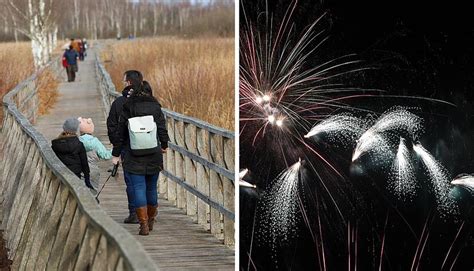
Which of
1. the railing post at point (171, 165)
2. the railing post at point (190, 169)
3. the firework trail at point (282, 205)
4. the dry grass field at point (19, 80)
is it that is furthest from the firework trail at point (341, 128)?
the dry grass field at point (19, 80)

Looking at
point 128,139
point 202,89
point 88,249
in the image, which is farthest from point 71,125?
point 202,89

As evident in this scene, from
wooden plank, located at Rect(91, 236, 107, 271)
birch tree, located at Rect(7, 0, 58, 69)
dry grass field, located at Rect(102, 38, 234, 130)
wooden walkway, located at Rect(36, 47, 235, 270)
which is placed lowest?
birch tree, located at Rect(7, 0, 58, 69)

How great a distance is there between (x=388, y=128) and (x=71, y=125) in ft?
6.01

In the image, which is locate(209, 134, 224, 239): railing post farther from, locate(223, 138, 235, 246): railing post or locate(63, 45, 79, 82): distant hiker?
locate(63, 45, 79, 82): distant hiker

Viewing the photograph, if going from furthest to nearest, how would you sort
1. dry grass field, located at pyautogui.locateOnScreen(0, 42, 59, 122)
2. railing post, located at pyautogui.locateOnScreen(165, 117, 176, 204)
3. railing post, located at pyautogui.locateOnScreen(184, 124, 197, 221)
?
1. dry grass field, located at pyautogui.locateOnScreen(0, 42, 59, 122)
2. railing post, located at pyautogui.locateOnScreen(165, 117, 176, 204)
3. railing post, located at pyautogui.locateOnScreen(184, 124, 197, 221)

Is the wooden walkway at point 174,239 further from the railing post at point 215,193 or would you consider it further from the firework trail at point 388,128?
the firework trail at point 388,128

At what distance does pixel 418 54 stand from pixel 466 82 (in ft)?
0.80

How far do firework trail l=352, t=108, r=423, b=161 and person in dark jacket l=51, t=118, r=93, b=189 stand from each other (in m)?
1.64

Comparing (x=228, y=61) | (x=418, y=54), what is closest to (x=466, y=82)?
(x=418, y=54)

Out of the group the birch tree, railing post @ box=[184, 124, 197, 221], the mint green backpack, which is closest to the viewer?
the mint green backpack

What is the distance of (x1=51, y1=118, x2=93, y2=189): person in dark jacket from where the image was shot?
19.9 ft

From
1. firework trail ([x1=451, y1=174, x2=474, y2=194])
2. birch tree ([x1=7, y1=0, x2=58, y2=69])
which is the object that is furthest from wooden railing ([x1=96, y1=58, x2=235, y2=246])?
birch tree ([x1=7, y1=0, x2=58, y2=69])

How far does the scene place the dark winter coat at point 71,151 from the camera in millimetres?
6070

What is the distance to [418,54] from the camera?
4.97 meters
